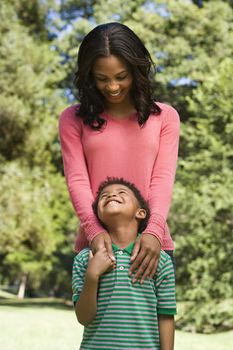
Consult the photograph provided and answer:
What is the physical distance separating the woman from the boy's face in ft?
0.17

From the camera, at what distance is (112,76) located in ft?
8.40

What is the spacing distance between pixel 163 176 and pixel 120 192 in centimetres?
24

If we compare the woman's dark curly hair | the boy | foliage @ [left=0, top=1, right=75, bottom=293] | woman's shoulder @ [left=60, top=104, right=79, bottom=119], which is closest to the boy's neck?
the boy

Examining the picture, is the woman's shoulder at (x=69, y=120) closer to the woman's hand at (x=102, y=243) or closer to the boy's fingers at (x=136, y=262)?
the woman's hand at (x=102, y=243)

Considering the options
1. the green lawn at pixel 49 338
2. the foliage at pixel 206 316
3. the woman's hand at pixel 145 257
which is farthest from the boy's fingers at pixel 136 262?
the foliage at pixel 206 316

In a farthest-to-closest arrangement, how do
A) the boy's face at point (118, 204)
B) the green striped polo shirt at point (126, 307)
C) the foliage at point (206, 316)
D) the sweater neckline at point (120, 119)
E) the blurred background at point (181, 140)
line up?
the blurred background at point (181, 140)
the foliage at point (206, 316)
the sweater neckline at point (120, 119)
the boy's face at point (118, 204)
the green striped polo shirt at point (126, 307)

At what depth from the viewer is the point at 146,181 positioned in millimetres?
2650

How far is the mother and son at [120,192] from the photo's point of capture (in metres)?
2.32

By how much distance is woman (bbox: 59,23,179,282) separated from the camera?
2551 mm

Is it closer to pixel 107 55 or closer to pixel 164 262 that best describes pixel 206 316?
pixel 164 262

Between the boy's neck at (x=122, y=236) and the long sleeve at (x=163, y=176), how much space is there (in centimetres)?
8

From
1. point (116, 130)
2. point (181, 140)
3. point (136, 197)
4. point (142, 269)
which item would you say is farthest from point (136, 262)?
point (181, 140)

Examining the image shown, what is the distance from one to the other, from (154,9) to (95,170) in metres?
17.0

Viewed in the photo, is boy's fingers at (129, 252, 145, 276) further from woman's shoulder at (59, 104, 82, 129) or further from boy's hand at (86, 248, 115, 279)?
woman's shoulder at (59, 104, 82, 129)
